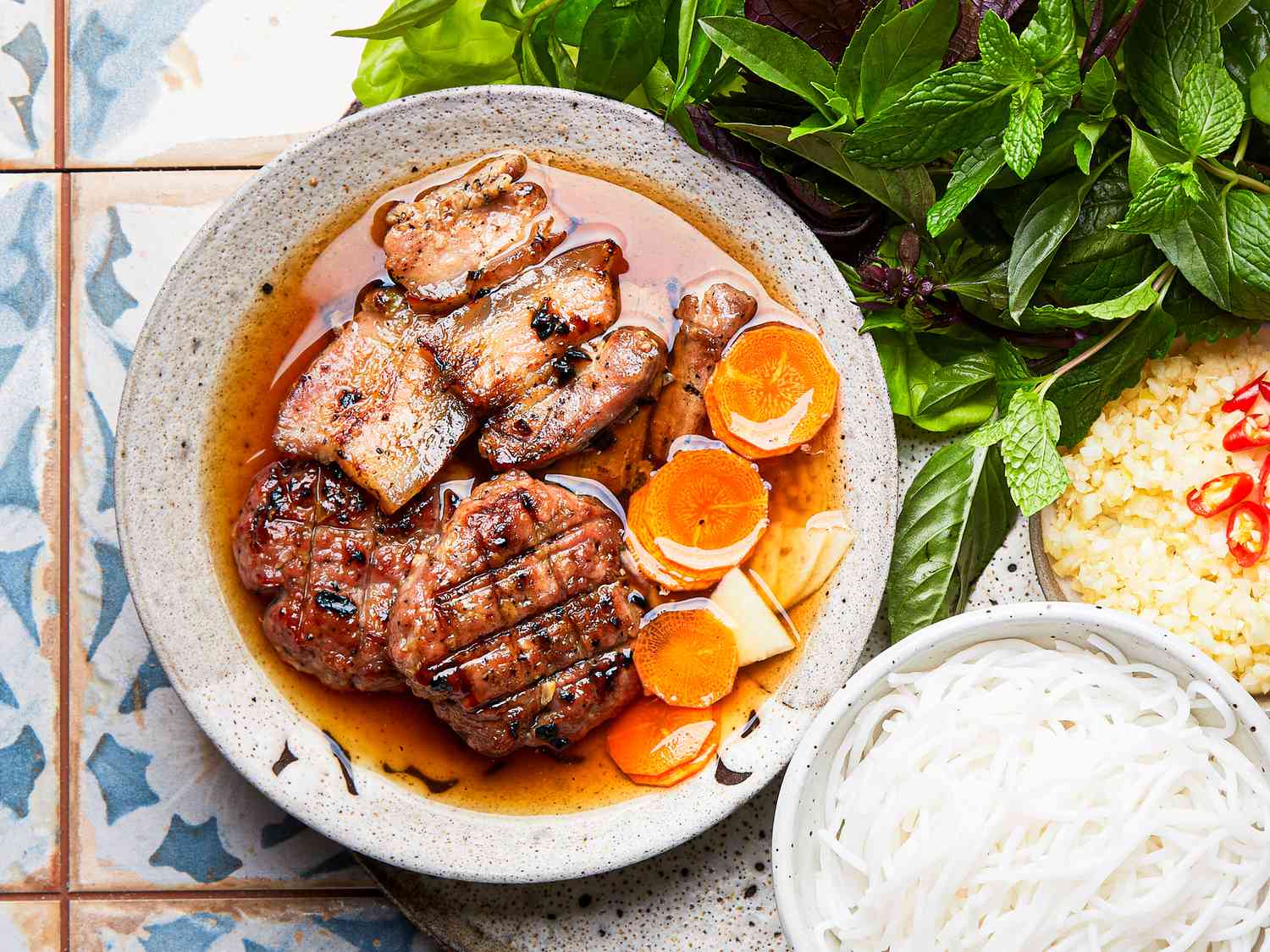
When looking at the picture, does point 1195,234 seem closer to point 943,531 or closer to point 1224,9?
point 1224,9

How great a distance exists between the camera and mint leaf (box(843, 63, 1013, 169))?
222cm

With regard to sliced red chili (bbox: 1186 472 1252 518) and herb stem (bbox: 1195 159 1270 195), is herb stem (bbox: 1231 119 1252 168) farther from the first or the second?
sliced red chili (bbox: 1186 472 1252 518)

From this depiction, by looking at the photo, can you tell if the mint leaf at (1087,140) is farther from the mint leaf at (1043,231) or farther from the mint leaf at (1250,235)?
the mint leaf at (1250,235)

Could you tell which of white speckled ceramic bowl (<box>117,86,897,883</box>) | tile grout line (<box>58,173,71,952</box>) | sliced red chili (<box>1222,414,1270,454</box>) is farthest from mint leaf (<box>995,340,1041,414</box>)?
tile grout line (<box>58,173,71,952</box>)

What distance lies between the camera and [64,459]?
2912 mm

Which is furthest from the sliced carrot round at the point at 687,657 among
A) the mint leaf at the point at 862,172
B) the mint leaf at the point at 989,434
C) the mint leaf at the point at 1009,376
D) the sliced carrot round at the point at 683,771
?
the mint leaf at the point at 862,172

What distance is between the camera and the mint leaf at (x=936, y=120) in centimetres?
222

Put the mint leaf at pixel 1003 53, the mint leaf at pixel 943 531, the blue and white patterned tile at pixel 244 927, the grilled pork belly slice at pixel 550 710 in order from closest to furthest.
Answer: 1. the mint leaf at pixel 1003 53
2. the grilled pork belly slice at pixel 550 710
3. the mint leaf at pixel 943 531
4. the blue and white patterned tile at pixel 244 927

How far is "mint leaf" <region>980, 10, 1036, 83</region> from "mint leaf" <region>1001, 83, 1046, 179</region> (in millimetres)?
31

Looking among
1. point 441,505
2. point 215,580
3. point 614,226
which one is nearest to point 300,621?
point 215,580

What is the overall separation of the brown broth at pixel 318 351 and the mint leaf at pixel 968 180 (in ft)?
1.43

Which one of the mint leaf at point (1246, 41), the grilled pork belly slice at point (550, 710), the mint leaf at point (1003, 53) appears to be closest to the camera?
the mint leaf at point (1003, 53)

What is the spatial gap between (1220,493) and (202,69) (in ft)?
9.16

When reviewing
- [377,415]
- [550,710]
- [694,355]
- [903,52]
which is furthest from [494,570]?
[903,52]
